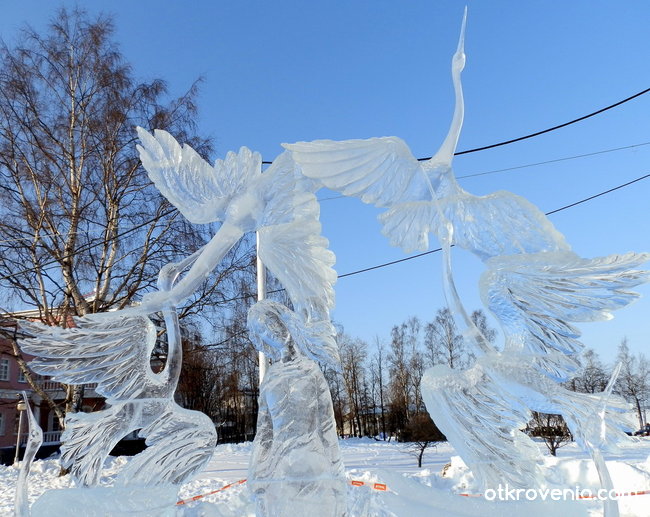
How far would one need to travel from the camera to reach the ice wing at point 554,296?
10.4ft

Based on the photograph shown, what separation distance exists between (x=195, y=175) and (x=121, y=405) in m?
1.74

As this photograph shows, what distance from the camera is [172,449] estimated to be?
3.84 m

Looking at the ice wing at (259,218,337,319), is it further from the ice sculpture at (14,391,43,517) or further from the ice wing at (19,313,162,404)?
the ice sculpture at (14,391,43,517)

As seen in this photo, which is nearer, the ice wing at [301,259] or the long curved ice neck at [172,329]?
the ice wing at [301,259]

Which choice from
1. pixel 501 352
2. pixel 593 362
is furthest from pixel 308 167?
pixel 593 362

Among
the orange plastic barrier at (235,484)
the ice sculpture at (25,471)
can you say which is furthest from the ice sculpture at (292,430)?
Answer: the orange plastic barrier at (235,484)

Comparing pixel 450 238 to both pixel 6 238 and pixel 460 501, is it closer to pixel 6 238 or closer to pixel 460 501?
pixel 460 501

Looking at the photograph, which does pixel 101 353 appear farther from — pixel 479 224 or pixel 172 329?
pixel 479 224

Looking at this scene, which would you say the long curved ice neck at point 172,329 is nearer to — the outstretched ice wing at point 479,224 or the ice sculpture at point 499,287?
the ice sculpture at point 499,287

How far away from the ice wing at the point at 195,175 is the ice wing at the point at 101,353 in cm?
91

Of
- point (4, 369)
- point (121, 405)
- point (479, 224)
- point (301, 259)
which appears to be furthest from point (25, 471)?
point (4, 369)

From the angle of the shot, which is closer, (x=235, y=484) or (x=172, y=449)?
(x=172, y=449)

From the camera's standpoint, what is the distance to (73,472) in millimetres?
3842

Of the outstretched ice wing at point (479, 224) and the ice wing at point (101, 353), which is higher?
the outstretched ice wing at point (479, 224)
